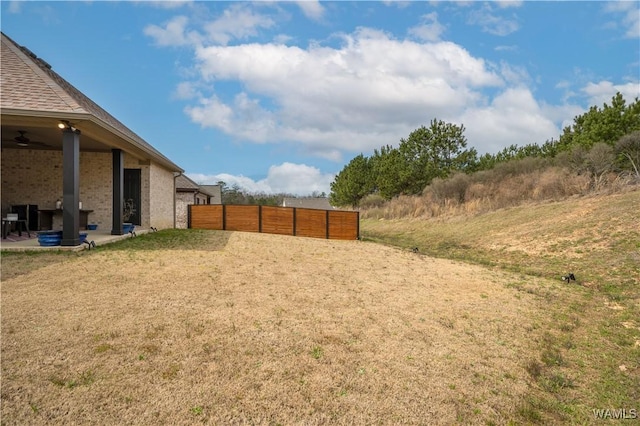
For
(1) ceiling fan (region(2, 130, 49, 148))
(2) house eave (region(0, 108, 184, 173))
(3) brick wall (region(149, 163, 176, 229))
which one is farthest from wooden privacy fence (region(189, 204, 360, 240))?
(2) house eave (region(0, 108, 184, 173))

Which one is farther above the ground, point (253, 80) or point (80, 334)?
point (253, 80)

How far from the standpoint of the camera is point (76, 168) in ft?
25.5

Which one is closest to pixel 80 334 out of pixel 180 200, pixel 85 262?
pixel 85 262

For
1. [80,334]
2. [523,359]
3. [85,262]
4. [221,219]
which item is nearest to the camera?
[80,334]

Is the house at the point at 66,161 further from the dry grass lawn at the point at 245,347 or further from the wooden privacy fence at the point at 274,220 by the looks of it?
the dry grass lawn at the point at 245,347

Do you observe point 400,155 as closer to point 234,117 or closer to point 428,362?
point 234,117

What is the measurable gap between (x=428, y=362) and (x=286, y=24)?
10410 millimetres

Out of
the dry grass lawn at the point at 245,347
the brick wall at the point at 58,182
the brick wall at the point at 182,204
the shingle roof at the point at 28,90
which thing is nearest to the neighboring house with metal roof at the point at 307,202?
the brick wall at the point at 182,204

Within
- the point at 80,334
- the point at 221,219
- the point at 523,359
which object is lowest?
the point at 523,359

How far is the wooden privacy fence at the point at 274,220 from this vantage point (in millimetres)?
14695

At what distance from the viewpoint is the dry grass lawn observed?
2.79 meters

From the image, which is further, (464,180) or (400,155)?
(400,155)

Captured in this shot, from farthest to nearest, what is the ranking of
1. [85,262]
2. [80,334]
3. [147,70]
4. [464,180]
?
[464,180], [147,70], [85,262], [80,334]

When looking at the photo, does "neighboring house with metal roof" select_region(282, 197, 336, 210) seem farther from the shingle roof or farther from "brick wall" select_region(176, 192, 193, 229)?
the shingle roof
